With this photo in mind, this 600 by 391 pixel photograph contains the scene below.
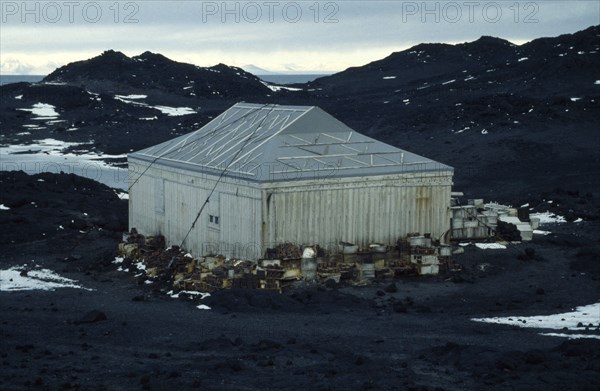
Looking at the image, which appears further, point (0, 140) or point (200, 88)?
point (200, 88)

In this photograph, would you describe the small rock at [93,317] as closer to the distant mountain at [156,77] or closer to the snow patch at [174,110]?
the snow patch at [174,110]

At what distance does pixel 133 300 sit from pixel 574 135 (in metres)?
43.0

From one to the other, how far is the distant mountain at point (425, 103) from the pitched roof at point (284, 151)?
19506 millimetres

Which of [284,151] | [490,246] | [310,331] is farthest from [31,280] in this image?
[490,246]

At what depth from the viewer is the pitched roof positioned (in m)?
35.8

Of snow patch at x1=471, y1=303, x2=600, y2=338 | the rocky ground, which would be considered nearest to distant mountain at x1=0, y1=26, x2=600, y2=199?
the rocky ground

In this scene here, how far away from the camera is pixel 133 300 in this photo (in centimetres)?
3291

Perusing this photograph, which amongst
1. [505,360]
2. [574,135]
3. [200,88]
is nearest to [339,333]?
[505,360]

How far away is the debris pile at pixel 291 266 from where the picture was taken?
33.7 meters

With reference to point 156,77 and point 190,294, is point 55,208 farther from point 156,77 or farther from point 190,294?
point 156,77

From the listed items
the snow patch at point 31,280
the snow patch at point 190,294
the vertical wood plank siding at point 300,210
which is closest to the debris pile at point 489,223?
the vertical wood plank siding at point 300,210

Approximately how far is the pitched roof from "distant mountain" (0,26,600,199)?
768 inches

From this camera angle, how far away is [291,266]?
34.2 metres

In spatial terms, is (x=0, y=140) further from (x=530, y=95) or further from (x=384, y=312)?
(x=384, y=312)
